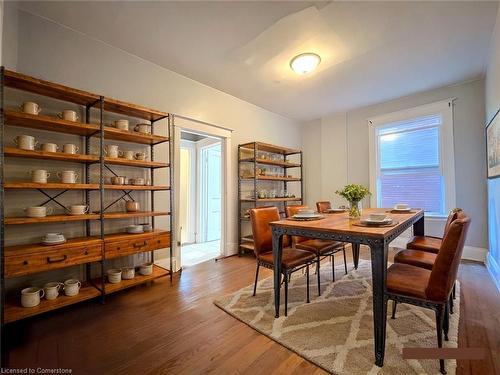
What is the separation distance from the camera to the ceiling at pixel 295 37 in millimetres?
2131

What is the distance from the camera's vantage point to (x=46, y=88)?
2.01 metres

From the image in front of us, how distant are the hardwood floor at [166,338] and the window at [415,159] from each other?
1810 millimetres

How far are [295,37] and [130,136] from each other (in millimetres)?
1997

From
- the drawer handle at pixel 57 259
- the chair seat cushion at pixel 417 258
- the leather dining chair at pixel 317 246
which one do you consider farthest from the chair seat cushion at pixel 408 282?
the drawer handle at pixel 57 259

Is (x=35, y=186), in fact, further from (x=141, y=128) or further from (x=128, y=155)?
(x=141, y=128)

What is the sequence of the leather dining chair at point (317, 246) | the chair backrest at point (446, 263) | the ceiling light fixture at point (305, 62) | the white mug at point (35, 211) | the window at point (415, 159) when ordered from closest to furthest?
the chair backrest at point (446, 263) → the white mug at point (35, 211) → the leather dining chair at point (317, 246) → the ceiling light fixture at point (305, 62) → the window at point (415, 159)

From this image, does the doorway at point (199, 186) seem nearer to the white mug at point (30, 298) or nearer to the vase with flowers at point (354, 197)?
the white mug at point (30, 298)

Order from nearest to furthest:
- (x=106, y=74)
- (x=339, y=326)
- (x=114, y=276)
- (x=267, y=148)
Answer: (x=339, y=326) < (x=114, y=276) < (x=106, y=74) < (x=267, y=148)

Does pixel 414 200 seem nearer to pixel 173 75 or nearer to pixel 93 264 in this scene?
pixel 173 75

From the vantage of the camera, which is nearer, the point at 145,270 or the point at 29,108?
the point at 29,108

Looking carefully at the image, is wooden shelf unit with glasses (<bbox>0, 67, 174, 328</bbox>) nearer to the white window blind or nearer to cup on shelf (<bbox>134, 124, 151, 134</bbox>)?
cup on shelf (<bbox>134, 124, 151, 134</bbox>)

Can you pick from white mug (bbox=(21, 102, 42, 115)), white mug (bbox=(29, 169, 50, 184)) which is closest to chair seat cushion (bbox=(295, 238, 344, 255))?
white mug (bbox=(29, 169, 50, 184))

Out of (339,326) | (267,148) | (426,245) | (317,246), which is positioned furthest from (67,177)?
(426,245)

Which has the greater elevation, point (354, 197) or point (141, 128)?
point (141, 128)
